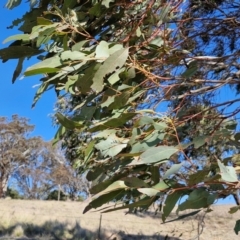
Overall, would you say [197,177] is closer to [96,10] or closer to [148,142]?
[148,142]

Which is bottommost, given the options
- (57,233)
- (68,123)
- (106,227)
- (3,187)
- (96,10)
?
(106,227)

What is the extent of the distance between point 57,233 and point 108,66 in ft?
24.2

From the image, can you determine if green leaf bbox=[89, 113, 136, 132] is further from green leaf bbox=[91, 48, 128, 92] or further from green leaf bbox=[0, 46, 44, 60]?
green leaf bbox=[0, 46, 44, 60]

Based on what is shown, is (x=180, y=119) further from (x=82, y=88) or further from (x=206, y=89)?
(x=206, y=89)

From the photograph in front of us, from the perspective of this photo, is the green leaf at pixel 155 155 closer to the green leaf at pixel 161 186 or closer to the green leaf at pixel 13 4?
the green leaf at pixel 161 186

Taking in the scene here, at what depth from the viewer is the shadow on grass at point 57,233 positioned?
26.3 feet

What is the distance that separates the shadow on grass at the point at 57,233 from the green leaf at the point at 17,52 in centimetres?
642

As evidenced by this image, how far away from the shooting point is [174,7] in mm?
1890

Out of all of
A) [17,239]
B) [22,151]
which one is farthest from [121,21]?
[22,151]

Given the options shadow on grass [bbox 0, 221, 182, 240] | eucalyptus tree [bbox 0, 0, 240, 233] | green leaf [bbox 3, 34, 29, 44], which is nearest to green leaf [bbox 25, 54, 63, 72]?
eucalyptus tree [bbox 0, 0, 240, 233]

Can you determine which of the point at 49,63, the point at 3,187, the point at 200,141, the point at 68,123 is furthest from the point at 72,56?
the point at 3,187

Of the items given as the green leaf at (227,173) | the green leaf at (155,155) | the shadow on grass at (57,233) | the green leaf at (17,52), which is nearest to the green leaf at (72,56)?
the green leaf at (17,52)

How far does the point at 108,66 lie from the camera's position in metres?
1.48

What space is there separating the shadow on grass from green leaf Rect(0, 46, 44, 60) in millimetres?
6419
